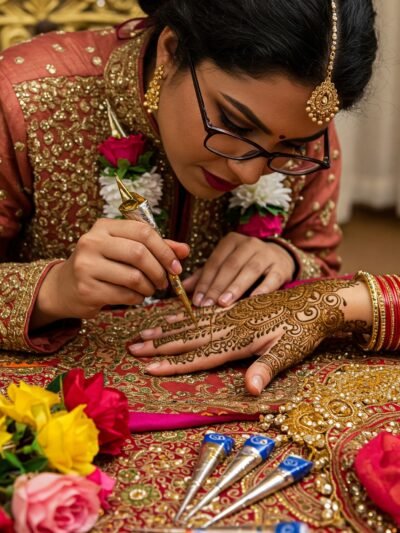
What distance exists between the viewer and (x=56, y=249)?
64.2 inches

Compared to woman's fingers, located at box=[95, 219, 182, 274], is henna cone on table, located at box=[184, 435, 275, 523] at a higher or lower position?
lower

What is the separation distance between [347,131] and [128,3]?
1597 mm

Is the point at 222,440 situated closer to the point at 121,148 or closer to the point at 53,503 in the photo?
the point at 53,503

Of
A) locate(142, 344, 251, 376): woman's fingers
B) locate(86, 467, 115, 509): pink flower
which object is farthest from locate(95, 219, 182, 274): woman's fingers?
locate(86, 467, 115, 509): pink flower

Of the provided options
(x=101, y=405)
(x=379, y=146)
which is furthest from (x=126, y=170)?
(x=379, y=146)

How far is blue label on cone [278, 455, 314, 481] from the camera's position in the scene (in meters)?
0.95

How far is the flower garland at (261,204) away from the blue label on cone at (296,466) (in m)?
0.74

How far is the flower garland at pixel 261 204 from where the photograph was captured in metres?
1.65

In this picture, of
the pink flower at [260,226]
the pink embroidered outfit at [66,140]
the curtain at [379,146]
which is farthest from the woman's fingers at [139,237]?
the curtain at [379,146]

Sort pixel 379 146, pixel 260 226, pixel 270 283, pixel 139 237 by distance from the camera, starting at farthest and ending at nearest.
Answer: pixel 379 146 → pixel 260 226 → pixel 270 283 → pixel 139 237

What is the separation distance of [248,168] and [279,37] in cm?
21

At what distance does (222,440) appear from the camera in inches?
39.2

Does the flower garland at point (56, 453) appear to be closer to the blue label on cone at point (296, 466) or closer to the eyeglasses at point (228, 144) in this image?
the blue label on cone at point (296, 466)

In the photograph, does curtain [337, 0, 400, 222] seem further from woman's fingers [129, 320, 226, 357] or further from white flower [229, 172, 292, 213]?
woman's fingers [129, 320, 226, 357]
